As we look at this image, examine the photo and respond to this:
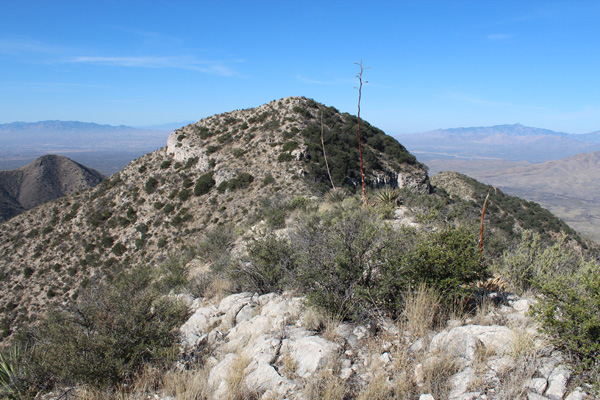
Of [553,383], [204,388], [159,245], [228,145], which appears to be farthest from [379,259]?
[228,145]

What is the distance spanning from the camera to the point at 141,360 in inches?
146

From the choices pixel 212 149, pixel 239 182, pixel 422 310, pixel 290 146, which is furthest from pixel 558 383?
pixel 212 149

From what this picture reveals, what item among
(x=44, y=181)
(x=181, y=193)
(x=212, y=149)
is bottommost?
(x=44, y=181)

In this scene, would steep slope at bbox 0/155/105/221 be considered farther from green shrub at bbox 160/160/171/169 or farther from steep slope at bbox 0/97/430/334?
green shrub at bbox 160/160/171/169

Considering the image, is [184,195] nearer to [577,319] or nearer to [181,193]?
[181,193]

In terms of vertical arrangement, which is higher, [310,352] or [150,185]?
[150,185]

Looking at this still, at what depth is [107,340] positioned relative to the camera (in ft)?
11.9

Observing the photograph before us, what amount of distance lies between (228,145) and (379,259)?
27265 millimetres

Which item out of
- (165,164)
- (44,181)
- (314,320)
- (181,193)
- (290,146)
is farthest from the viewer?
(44,181)

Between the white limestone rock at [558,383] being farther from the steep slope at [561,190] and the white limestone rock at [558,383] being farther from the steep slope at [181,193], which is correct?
the steep slope at [561,190]

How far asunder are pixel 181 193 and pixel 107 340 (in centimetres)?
2373

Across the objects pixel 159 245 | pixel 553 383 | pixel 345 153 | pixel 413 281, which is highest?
pixel 345 153

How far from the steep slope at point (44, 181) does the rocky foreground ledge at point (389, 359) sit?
8660 centimetres

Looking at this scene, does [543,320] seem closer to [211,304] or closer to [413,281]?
[413,281]
